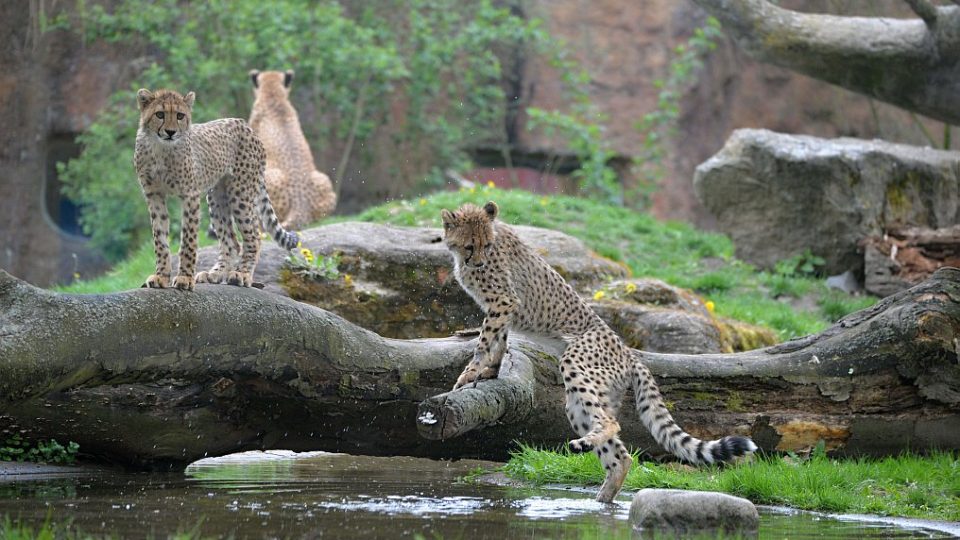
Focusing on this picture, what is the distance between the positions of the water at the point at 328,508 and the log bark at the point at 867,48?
3488mm

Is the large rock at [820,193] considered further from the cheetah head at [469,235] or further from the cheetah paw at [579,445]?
the cheetah paw at [579,445]

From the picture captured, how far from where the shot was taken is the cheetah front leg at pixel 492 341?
275 inches

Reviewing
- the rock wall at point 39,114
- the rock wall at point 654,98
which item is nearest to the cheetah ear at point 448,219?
the rock wall at point 654,98

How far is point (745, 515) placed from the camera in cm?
553

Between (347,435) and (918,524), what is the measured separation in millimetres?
3189

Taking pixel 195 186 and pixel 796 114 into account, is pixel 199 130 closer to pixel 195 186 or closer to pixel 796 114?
pixel 195 186

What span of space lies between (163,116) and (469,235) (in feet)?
6.35

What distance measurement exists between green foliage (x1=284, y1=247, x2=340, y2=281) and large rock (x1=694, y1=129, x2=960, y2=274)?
20.0 feet

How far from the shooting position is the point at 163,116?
6.57 m

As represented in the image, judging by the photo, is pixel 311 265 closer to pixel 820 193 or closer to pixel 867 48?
pixel 867 48

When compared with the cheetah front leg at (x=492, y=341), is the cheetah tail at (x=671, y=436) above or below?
below

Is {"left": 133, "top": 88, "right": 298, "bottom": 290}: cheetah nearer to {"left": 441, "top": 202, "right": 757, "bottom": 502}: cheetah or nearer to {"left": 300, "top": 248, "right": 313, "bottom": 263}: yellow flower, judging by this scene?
{"left": 441, "top": 202, "right": 757, "bottom": 502}: cheetah

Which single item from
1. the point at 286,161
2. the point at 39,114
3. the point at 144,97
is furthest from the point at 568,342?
the point at 39,114

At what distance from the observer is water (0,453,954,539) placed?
5.27 metres
